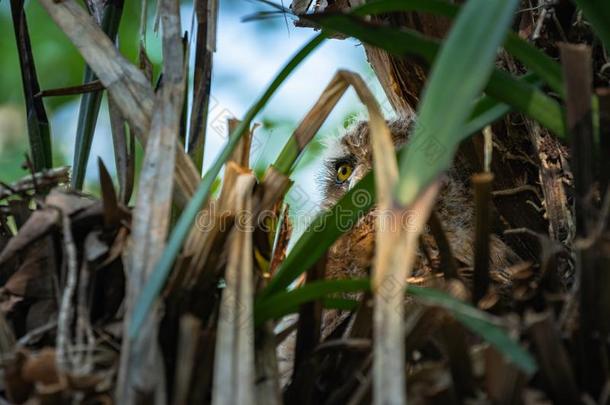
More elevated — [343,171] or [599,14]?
[343,171]

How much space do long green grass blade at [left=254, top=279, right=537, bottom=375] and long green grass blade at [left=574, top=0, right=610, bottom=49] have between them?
384 millimetres

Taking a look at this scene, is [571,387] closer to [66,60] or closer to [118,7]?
[118,7]

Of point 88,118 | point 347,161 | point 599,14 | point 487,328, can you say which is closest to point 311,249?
point 487,328

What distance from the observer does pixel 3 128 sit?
133 inches

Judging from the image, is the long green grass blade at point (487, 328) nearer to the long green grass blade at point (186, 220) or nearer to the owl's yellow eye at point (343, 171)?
the long green grass blade at point (186, 220)

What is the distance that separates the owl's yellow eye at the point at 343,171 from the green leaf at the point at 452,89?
2176 mm

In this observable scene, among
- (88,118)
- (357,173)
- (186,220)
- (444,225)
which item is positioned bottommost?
(186,220)

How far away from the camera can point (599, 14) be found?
Result: 104cm

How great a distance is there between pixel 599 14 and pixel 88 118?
0.89m

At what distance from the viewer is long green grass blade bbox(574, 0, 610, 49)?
1027 millimetres

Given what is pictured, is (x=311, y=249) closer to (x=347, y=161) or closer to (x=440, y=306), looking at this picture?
(x=440, y=306)

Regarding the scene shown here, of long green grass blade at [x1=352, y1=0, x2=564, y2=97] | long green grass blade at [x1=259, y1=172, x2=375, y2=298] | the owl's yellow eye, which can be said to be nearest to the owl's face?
the owl's yellow eye

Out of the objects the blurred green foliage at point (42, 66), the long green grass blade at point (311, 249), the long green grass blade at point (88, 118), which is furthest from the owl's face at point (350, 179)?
the long green grass blade at point (311, 249)

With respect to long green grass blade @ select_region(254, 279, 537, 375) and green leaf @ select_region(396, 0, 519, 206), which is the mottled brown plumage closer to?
long green grass blade @ select_region(254, 279, 537, 375)
